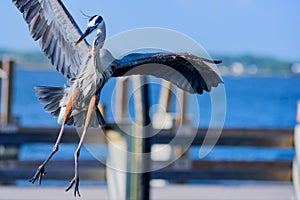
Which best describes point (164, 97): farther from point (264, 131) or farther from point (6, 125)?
point (264, 131)

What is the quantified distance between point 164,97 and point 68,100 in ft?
25.5

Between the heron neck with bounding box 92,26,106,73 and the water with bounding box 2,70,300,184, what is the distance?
1.04 ft

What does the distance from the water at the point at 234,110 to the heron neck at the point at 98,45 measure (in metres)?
0.32

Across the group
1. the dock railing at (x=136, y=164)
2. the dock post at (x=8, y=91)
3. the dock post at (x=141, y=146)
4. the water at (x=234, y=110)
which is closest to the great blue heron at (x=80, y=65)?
the water at (x=234, y=110)

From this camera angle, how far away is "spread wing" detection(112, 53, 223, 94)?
1.23 m

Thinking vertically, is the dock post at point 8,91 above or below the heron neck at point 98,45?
below

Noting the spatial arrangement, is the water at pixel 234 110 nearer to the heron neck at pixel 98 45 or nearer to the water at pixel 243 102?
the water at pixel 243 102

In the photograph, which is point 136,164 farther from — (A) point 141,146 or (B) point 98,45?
(B) point 98,45

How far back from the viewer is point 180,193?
5477 mm

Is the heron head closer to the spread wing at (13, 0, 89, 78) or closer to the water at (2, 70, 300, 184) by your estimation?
the spread wing at (13, 0, 89, 78)

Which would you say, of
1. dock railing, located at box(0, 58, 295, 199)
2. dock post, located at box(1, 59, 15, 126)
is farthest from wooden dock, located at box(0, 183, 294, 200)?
dock post, located at box(1, 59, 15, 126)

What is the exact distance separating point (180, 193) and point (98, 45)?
4468mm

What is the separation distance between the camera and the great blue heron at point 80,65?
3.76ft

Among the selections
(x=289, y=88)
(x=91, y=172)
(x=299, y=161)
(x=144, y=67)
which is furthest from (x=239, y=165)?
(x=289, y=88)
